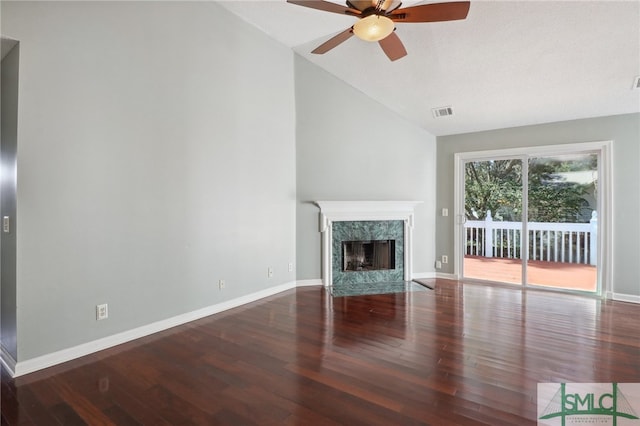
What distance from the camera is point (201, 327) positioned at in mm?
3102

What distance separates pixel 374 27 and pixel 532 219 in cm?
387

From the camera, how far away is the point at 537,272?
472 cm

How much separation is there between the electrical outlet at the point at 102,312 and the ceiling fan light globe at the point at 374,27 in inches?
120

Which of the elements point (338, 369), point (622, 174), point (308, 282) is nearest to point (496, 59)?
point (622, 174)

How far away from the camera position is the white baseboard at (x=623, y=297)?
4.00 meters

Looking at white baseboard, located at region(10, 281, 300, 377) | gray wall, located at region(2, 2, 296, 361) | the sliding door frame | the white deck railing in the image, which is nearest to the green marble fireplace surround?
gray wall, located at region(2, 2, 296, 361)

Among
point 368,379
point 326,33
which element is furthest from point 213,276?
point 326,33

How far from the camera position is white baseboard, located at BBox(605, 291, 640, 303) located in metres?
4.00

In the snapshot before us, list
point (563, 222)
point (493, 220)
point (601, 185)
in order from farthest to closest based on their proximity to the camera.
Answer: point (493, 220) → point (563, 222) → point (601, 185)

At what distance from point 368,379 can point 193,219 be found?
2262 millimetres

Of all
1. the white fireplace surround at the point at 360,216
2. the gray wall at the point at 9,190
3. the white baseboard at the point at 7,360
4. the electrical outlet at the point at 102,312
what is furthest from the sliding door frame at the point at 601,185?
the white baseboard at the point at 7,360
